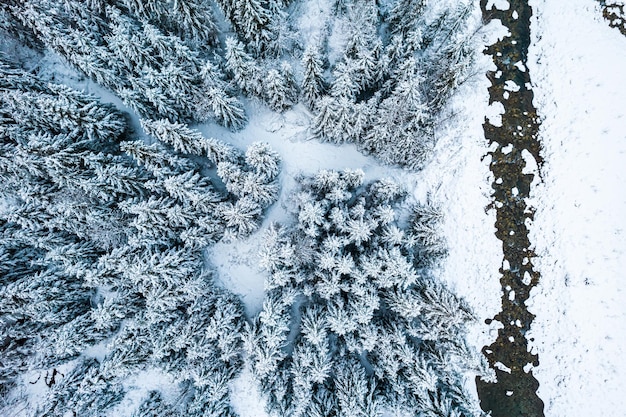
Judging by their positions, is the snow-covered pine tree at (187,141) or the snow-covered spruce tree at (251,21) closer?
the snow-covered pine tree at (187,141)

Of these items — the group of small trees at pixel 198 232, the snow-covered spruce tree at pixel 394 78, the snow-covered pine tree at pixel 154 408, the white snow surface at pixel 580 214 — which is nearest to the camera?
the group of small trees at pixel 198 232

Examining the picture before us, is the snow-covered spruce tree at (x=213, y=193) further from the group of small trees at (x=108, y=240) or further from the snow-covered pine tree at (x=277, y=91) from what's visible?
the snow-covered pine tree at (x=277, y=91)

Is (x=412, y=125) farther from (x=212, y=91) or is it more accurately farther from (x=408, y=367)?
(x=408, y=367)

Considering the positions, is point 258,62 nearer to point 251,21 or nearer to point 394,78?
point 251,21

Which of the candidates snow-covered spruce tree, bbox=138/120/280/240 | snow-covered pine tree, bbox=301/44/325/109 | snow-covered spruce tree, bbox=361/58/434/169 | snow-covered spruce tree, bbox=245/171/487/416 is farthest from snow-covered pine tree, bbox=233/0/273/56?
snow-covered spruce tree, bbox=245/171/487/416

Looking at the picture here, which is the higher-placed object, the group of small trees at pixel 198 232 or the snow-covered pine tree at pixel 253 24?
the snow-covered pine tree at pixel 253 24

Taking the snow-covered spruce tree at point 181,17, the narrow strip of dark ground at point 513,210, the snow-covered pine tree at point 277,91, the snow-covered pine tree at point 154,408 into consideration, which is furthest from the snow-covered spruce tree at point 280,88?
the snow-covered pine tree at point 154,408

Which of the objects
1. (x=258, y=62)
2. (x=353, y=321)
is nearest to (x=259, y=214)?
(x=353, y=321)
